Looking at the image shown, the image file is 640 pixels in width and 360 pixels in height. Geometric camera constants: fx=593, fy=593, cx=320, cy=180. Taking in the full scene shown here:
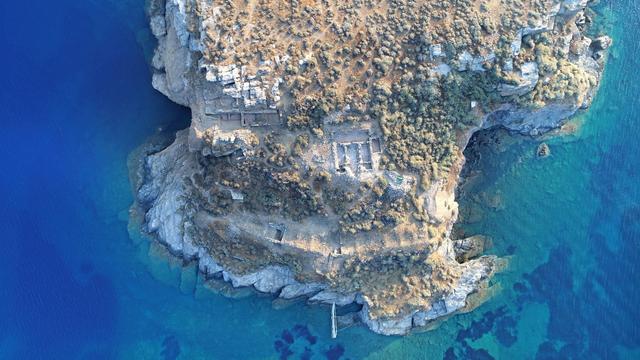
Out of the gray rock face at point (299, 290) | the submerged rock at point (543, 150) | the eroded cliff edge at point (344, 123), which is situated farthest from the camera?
the submerged rock at point (543, 150)

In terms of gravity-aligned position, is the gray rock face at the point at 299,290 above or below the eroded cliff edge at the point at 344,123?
below

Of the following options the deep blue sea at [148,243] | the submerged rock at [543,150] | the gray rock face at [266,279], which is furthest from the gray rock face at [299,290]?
the submerged rock at [543,150]

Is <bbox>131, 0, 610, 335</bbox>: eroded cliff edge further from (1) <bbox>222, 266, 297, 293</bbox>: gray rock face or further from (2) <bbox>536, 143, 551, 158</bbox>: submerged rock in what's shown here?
(2) <bbox>536, 143, 551, 158</bbox>: submerged rock

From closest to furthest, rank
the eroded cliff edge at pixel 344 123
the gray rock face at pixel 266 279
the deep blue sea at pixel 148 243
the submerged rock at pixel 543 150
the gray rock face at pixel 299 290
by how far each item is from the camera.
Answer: the eroded cliff edge at pixel 344 123 < the gray rock face at pixel 266 279 < the gray rock face at pixel 299 290 < the deep blue sea at pixel 148 243 < the submerged rock at pixel 543 150

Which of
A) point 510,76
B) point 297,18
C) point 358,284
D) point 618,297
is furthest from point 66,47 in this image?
point 618,297

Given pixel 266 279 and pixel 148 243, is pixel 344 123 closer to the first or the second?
pixel 266 279

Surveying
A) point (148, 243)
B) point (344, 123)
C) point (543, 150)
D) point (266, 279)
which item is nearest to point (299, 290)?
point (266, 279)

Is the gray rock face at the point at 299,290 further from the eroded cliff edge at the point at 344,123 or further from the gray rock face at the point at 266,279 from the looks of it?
the gray rock face at the point at 266,279
